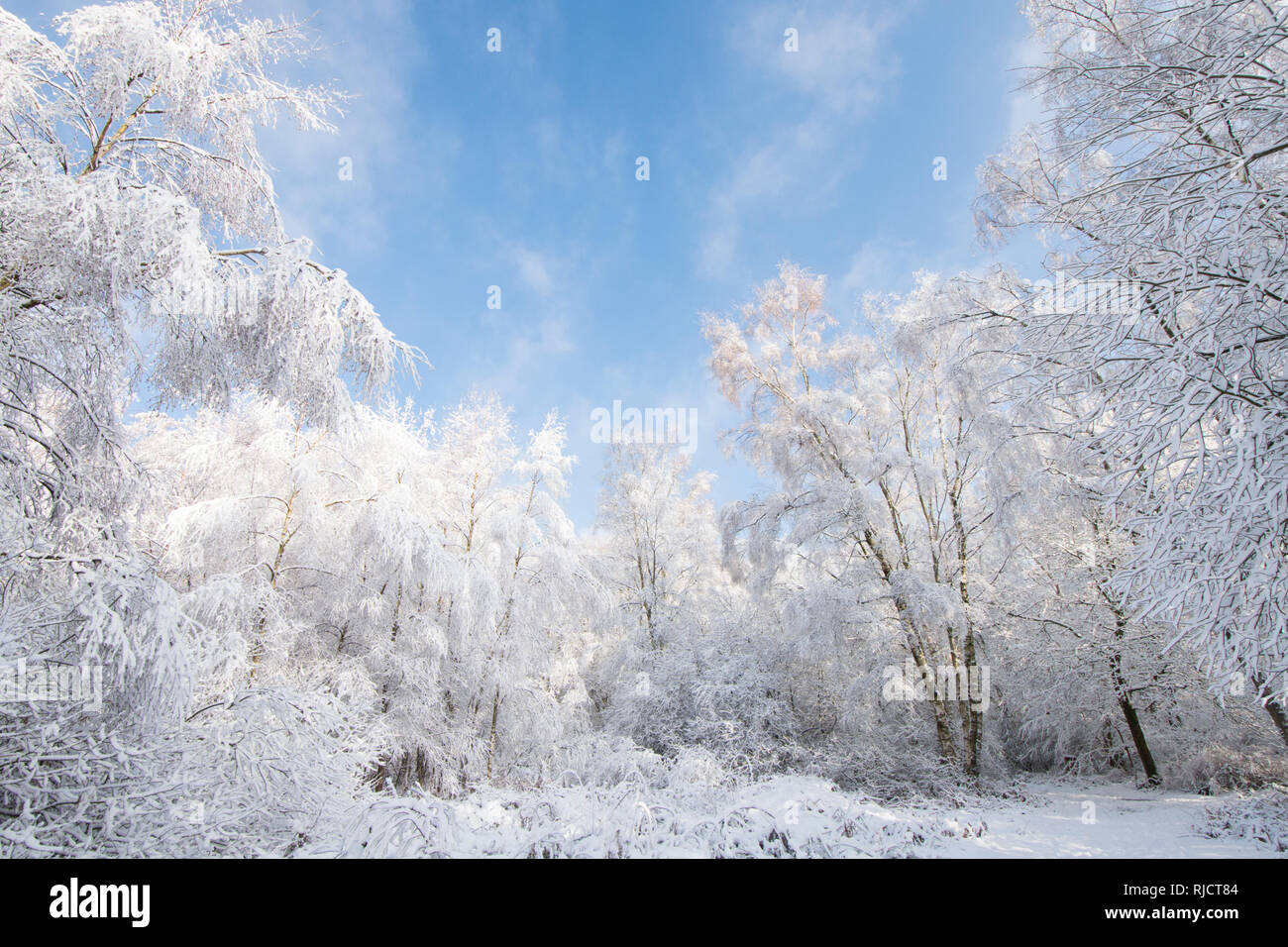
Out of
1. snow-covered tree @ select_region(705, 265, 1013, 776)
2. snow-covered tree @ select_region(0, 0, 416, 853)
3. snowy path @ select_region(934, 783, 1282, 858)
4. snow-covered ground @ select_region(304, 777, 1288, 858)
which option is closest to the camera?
snow-covered tree @ select_region(0, 0, 416, 853)

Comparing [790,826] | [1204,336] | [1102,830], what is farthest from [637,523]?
[1204,336]

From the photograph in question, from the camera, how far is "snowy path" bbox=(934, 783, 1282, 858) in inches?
200

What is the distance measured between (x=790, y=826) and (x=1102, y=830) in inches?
171

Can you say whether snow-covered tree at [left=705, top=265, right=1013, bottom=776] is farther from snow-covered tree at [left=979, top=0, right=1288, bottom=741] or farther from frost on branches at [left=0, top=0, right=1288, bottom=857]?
snow-covered tree at [left=979, top=0, right=1288, bottom=741]

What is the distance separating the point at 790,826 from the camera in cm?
498

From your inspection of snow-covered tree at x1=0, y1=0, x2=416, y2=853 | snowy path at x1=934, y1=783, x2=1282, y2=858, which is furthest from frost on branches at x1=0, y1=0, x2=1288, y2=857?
snowy path at x1=934, y1=783, x2=1282, y2=858

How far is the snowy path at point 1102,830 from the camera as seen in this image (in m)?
5.08

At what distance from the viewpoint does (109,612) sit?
2916 mm

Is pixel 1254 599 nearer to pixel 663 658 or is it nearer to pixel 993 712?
pixel 663 658

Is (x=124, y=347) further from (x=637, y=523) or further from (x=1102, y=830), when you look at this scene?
(x=637, y=523)

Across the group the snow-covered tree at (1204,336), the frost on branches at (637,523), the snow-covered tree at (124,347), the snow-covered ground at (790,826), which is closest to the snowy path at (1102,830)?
the snow-covered ground at (790,826)

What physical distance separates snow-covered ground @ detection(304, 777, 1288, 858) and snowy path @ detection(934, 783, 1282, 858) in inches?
0.8

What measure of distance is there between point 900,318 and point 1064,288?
625 cm
